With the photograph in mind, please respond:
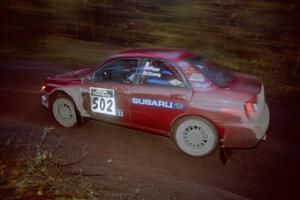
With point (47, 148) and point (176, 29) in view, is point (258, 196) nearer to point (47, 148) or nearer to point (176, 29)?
point (47, 148)

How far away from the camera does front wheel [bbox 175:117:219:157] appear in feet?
17.2

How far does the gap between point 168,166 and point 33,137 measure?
107 inches

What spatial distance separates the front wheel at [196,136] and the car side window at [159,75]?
66 cm

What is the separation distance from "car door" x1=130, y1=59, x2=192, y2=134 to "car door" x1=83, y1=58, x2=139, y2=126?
0.17m

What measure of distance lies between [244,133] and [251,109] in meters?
0.39

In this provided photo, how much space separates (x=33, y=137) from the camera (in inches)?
243

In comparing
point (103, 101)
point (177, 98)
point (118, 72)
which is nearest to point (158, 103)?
point (177, 98)

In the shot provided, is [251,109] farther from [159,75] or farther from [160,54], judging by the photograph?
[160,54]

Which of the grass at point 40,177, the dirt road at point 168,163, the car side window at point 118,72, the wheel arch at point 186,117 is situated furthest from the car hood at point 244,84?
the grass at point 40,177

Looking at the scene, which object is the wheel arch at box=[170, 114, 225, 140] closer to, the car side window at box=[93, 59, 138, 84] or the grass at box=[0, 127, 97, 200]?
the car side window at box=[93, 59, 138, 84]

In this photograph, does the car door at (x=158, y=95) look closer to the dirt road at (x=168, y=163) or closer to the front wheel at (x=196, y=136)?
the front wheel at (x=196, y=136)

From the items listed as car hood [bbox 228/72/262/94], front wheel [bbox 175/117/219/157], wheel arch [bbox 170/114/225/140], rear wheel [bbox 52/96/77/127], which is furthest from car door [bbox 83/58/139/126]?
car hood [bbox 228/72/262/94]

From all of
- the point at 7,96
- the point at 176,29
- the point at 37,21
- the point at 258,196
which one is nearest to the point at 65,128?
the point at 7,96

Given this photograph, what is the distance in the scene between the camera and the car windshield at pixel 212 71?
5.35 metres
